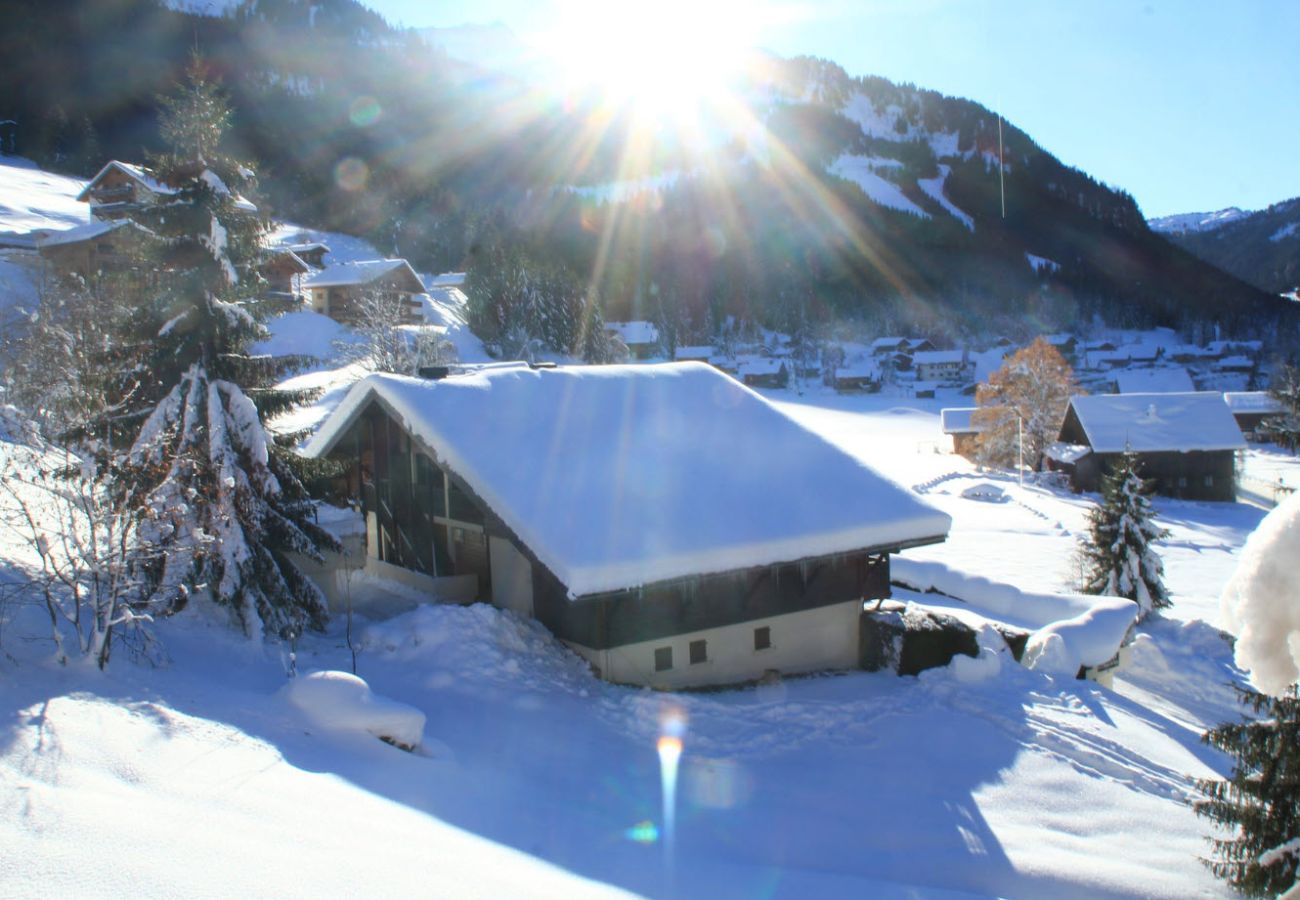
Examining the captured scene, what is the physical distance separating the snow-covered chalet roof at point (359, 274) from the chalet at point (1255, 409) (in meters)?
76.4

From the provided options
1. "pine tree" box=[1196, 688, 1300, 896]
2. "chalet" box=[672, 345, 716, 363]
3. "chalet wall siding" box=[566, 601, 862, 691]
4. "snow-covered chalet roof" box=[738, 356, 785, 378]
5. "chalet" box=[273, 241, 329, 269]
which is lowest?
"chalet wall siding" box=[566, 601, 862, 691]

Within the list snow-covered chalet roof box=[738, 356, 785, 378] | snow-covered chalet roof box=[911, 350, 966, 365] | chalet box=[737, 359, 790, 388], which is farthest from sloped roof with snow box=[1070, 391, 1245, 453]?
snow-covered chalet roof box=[911, 350, 966, 365]

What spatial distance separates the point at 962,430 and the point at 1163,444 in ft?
48.0

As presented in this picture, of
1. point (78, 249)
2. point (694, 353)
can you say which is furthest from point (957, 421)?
point (78, 249)

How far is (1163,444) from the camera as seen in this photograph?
165 ft

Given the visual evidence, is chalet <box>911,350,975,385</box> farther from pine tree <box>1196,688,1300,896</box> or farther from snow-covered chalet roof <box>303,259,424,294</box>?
pine tree <box>1196,688,1300,896</box>

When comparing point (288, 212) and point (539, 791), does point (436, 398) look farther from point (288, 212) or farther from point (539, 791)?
point (288, 212)

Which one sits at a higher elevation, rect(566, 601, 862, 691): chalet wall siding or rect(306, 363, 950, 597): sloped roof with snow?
rect(306, 363, 950, 597): sloped roof with snow

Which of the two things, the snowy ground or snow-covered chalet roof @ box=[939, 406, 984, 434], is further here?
snow-covered chalet roof @ box=[939, 406, 984, 434]

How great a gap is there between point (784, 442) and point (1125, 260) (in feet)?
655

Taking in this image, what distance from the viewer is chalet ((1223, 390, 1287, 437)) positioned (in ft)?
253

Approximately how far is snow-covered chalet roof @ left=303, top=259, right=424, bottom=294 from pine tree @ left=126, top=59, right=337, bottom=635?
1855 inches

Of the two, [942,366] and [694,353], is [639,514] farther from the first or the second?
[942,366]

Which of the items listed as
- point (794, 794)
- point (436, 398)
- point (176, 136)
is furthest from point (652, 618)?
point (176, 136)
